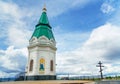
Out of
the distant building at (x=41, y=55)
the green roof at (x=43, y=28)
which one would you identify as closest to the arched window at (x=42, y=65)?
the distant building at (x=41, y=55)

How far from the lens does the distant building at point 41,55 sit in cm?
2536

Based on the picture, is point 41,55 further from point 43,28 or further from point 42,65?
point 43,28

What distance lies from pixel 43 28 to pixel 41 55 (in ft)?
18.6

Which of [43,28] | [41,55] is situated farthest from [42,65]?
[43,28]

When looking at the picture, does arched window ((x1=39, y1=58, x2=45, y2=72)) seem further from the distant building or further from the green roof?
the green roof

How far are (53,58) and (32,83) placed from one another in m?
9.38

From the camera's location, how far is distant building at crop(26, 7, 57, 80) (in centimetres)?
2536

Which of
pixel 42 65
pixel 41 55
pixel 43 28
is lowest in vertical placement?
pixel 42 65

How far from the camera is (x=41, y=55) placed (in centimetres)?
2628

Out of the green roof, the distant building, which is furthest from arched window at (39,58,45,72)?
the green roof

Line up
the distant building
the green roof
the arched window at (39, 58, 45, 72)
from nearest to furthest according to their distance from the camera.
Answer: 1. the distant building
2. the arched window at (39, 58, 45, 72)
3. the green roof

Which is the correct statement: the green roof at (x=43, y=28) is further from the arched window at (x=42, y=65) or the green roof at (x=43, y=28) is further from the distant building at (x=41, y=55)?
the arched window at (x=42, y=65)

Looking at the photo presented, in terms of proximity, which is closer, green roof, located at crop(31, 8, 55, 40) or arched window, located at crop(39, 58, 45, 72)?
arched window, located at crop(39, 58, 45, 72)

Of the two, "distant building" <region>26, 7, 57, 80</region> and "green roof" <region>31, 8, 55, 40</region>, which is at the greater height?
"green roof" <region>31, 8, 55, 40</region>
